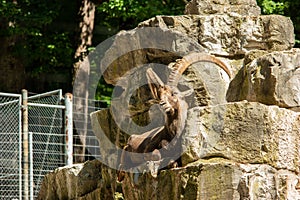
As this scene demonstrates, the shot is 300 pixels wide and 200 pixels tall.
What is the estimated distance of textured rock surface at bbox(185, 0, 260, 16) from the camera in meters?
9.16

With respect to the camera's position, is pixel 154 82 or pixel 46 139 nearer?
pixel 154 82

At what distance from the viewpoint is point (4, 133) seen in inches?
441

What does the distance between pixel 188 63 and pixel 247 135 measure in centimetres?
129

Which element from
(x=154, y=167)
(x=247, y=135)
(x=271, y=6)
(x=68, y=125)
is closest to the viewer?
(x=247, y=135)

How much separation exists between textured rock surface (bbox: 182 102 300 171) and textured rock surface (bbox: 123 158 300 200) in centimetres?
9

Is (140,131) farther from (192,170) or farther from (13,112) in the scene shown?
(13,112)

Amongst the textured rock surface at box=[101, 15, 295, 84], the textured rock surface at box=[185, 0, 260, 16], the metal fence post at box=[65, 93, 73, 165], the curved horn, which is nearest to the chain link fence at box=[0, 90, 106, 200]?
the metal fence post at box=[65, 93, 73, 165]

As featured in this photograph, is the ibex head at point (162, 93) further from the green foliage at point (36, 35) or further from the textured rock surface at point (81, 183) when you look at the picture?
the green foliage at point (36, 35)

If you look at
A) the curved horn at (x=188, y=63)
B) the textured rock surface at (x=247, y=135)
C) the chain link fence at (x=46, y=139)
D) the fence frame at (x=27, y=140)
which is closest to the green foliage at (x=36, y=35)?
the chain link fence at (x=46, y=139)

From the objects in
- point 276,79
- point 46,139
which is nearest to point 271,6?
point 46,139

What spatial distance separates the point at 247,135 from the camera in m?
7.47

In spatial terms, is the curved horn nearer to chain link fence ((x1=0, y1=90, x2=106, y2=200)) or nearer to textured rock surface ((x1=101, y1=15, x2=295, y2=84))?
textured rock surface ((x1=101, y1=15, x2=295, y2=84))

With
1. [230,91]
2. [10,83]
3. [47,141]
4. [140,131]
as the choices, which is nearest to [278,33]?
[230,91]

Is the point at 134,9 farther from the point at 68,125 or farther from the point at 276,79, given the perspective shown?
the point at 276,79
